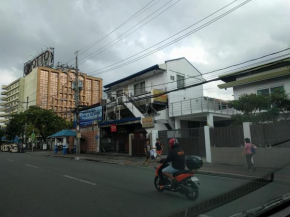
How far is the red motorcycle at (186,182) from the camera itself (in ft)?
20.9

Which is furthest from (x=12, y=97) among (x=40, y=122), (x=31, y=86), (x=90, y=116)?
(x=90, y=116)

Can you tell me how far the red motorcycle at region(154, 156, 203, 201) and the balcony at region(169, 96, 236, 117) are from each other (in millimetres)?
13730

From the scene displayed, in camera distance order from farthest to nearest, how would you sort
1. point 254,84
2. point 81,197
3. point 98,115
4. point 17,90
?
1. point 17,90
2. point 98,115
3. point 254,84
4. point 81,197

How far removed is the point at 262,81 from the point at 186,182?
50.3 feet

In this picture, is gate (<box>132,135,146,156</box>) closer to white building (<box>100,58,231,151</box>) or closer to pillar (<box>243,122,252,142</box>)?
white building (<box>100,58,231,151</box>)

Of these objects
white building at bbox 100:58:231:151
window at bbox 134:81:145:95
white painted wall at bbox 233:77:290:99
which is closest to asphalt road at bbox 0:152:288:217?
white building at bbox 100:58:231:151

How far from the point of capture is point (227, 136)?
47.1ft

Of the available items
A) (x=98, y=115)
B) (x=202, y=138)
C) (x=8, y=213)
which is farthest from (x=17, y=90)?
(x=8, y=213)

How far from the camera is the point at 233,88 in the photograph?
2050cm

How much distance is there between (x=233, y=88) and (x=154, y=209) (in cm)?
1701

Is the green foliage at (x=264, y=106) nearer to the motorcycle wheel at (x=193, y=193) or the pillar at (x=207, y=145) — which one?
the pillar at (x=207, y=145)

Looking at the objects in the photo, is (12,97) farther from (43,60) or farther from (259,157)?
(259,157)

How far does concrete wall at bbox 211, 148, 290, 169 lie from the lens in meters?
11.9

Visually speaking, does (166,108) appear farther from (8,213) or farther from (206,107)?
(8,213)
